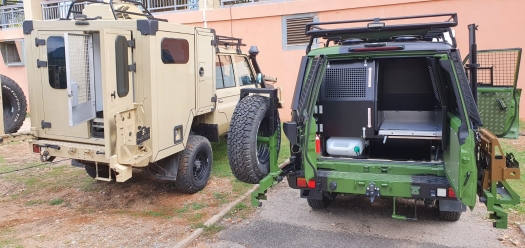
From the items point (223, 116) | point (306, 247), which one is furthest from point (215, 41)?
point (306, 247)

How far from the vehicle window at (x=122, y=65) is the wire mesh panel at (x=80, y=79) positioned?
554mm

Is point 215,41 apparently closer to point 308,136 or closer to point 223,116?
point 223,116

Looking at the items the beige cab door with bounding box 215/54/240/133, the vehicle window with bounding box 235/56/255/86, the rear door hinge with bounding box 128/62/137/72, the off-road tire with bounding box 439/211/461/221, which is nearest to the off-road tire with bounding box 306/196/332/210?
the off-road tire with bounding box 439/211/461/221

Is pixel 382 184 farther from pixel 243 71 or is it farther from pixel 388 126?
pixel 243 71

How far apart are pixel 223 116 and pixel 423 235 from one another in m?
3.69

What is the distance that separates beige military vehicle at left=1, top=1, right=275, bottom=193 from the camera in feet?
15.9

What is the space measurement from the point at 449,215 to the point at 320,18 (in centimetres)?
719

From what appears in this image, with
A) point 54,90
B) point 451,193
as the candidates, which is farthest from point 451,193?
point 54,90

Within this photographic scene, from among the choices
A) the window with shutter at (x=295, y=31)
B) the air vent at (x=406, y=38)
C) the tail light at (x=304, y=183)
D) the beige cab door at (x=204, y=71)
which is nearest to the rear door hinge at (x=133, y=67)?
the beige cab door at (x=204, y=71)

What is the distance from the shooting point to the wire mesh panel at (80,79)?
4961 millimetres

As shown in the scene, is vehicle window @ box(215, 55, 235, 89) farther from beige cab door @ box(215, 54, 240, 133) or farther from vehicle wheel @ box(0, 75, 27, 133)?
vehicle wheel @ box(0, 75, 27, 133)

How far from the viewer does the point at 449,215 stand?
476cm

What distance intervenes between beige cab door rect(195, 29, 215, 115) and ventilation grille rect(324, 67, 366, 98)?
7.32 feet

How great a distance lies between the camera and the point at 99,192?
6281 mm
